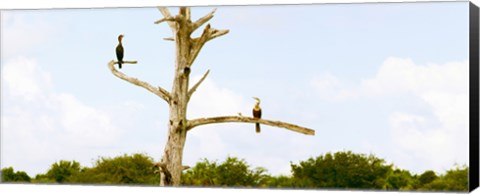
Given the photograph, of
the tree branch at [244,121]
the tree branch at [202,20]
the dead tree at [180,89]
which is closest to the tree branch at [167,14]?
the dead tree at [180,89]

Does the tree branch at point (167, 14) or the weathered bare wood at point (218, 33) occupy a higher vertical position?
the tree branch at point (167, 14)

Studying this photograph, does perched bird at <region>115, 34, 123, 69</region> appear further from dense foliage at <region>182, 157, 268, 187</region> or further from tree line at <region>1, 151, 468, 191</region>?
dense foliage at <region>182, 157, 268, 187</region>

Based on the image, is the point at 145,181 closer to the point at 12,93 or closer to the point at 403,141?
the point at 12,93

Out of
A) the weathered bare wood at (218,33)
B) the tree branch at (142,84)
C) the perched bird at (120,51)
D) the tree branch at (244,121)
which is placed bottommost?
the tree branch at (244,121)

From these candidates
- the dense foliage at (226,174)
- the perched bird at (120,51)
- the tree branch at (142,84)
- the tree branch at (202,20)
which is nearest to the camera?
the dense foliage at (226,174)

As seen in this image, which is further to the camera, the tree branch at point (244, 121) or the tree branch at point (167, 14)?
the tree branch at point (167, 14)

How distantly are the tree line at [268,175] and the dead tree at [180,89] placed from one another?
0.57 feet

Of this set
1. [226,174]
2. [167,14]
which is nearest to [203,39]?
[167,14]

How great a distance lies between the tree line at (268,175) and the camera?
9477mm

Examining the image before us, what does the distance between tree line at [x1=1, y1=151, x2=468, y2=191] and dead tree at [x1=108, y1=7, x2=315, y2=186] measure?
17 centimetres

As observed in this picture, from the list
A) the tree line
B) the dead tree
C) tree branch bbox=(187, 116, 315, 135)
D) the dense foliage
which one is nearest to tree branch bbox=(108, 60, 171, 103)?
the dead tree

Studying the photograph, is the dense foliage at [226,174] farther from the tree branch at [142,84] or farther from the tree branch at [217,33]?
the tree branch at [217,33]

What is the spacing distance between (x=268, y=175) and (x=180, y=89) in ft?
3.94

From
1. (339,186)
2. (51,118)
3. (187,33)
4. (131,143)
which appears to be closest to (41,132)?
(51,118)
